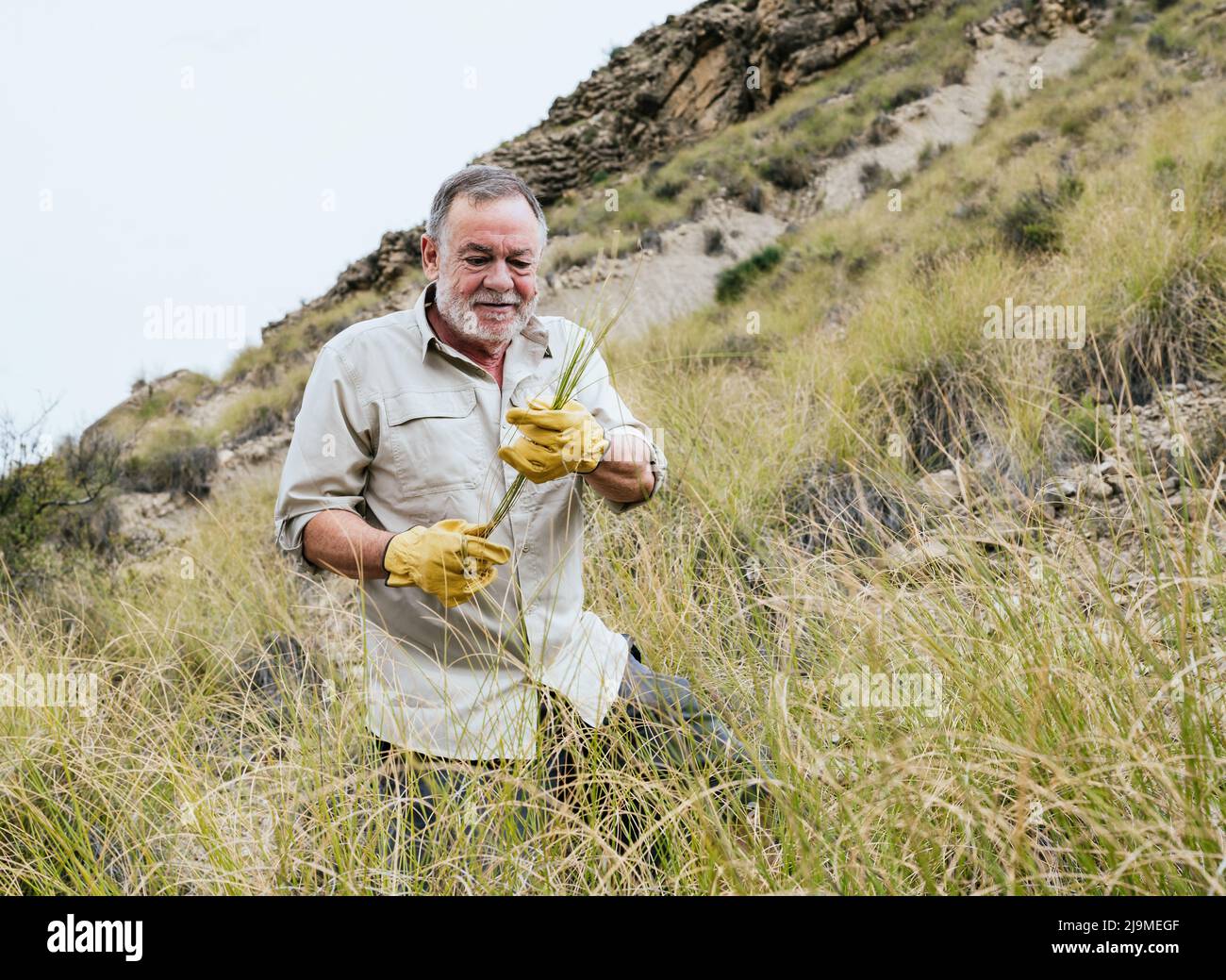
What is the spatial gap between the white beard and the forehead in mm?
115

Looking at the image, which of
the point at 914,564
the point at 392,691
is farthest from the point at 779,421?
the point at 392,691

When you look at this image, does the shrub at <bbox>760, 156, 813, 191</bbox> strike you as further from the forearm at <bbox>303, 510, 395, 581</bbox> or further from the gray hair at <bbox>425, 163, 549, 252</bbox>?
the forearm at <bbox>303, 510, 395, 581</bbox>

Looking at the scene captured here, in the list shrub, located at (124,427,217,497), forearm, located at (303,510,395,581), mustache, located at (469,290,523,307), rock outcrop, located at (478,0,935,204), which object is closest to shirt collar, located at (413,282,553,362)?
mustache, located at (469,290,523,307)

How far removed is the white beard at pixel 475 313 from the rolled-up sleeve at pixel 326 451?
289mm

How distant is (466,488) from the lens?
83.2 inches

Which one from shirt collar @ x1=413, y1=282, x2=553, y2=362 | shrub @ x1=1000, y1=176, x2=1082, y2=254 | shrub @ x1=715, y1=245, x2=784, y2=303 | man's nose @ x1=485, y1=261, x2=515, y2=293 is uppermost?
shrub @ x1=715, y1=245, x2=784, y2=303

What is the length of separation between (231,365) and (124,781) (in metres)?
18.7

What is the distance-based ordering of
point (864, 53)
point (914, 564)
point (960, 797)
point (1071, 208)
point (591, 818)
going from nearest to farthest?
point (960, 797) < point (591, 818) < point (914, 564) < point (1071, 208) < point (864, 53)

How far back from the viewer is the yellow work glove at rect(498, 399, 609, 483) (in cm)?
191

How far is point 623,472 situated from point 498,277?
0.58 m
